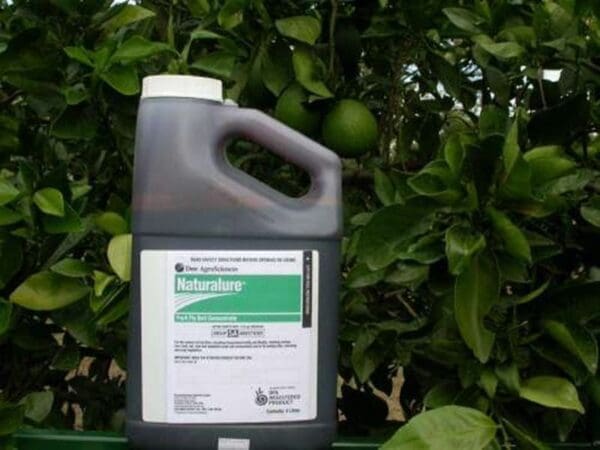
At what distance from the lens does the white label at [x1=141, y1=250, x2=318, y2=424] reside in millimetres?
1312

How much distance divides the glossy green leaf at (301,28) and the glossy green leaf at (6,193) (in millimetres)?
388

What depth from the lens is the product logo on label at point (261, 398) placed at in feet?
4.36

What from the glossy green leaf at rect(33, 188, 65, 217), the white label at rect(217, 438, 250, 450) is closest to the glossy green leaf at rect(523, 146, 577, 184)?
the white label at rect(217, 438, 250, 450)

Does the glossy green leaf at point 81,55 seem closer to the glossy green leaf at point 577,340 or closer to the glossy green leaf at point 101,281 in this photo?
the glossy green leaf at point 101,281

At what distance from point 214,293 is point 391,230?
0.21 metres

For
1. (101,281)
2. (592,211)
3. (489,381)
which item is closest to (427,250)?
(489,381)

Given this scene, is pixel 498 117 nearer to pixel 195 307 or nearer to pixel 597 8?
pixel 597 8

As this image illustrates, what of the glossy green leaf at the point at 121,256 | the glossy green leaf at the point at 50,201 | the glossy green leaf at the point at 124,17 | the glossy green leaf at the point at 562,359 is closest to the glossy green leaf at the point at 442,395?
the glossy green leaf at the point at 562,359

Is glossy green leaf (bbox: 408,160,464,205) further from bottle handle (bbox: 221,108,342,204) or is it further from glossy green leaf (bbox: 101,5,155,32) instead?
glossy green leaf (bbox: 101,5,155,32)

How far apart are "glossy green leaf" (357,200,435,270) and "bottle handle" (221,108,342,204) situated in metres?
0.13

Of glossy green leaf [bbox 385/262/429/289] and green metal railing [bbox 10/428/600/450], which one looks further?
green metal railing [bbox 10/428/600/450]

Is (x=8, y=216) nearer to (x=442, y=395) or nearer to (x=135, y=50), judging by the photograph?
(x=135, y=50)

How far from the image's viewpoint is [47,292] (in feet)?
4.79

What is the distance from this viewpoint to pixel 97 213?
160 centimetres
